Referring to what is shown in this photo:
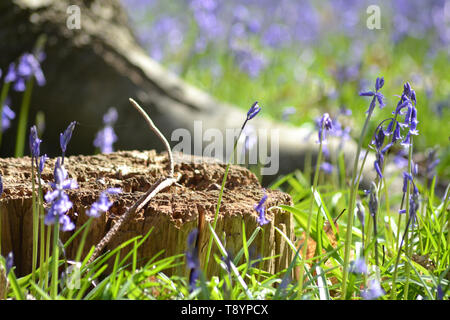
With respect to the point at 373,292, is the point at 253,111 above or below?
above

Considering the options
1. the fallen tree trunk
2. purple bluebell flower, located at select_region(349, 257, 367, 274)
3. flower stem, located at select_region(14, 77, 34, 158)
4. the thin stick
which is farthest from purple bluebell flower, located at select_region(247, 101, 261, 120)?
the fallen tree trunk

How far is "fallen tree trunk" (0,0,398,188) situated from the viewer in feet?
14.7

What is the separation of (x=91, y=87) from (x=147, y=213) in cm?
280

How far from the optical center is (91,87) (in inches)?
179

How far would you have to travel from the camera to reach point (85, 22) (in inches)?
182

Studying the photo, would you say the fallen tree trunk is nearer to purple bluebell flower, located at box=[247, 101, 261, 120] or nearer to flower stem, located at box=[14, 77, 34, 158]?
flower stem, located at box=[14, 77, 34, 158]

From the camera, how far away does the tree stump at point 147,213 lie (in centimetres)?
195

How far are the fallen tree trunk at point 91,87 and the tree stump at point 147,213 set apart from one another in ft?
7.16

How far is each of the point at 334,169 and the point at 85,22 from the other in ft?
7.67

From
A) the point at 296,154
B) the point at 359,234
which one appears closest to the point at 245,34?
the point at 296,154

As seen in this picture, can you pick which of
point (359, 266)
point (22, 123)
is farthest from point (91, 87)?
point (359, 266)

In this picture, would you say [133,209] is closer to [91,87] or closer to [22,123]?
[22,123]

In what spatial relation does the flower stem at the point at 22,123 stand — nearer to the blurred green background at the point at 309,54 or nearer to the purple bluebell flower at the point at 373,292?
the blurred green background at the point at 309,54

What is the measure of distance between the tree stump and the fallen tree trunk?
218 centimetres
